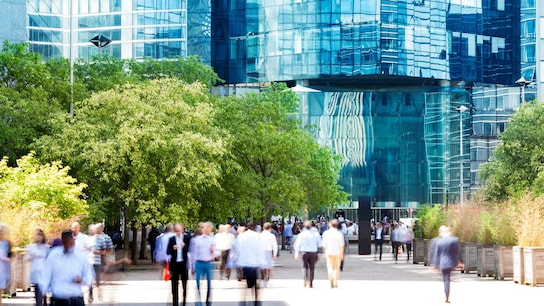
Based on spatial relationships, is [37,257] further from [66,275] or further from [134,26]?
[134,26]

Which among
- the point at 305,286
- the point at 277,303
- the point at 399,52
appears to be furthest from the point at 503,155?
the point at 277,303

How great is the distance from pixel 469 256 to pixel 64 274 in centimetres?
2925

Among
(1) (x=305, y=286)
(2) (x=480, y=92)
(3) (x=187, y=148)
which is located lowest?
(1) (x=305, y=286)

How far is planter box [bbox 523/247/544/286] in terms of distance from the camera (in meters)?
31.7

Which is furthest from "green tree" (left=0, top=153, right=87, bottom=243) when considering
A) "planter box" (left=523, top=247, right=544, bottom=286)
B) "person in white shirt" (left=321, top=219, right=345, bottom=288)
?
"planter box" (left=523, top=247, right=544, bottom=286)

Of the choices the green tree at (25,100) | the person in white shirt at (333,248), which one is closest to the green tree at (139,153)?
the green tree at (25,100)

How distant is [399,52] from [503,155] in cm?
2848

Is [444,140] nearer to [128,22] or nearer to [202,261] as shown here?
[128,22]

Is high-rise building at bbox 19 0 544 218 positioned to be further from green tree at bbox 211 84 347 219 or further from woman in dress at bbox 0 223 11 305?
woman in dress at bbox 0 223 11 305

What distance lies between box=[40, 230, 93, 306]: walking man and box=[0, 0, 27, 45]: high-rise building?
7403 cm

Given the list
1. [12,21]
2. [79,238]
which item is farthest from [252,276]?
[12,21]

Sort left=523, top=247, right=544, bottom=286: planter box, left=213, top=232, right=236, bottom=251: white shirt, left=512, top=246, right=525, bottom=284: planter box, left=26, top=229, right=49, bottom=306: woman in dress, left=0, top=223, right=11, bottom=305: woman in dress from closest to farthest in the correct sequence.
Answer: left=0, top=223, right=11, bottom=305: woman in dress
left=26, top=229, right=49, bottom=306: woman in dress
left=523, top=247, right=544, bottom=286: planter box
left=512, top=246, right=525, bottom=284: planter box
left=213, top=232, right=236, bottom=251: white shirt

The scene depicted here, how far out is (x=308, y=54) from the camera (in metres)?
101

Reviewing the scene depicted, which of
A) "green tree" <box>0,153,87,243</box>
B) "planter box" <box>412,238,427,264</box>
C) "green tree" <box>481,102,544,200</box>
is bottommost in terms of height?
"planter box" <box>412,238,427,264</box>
